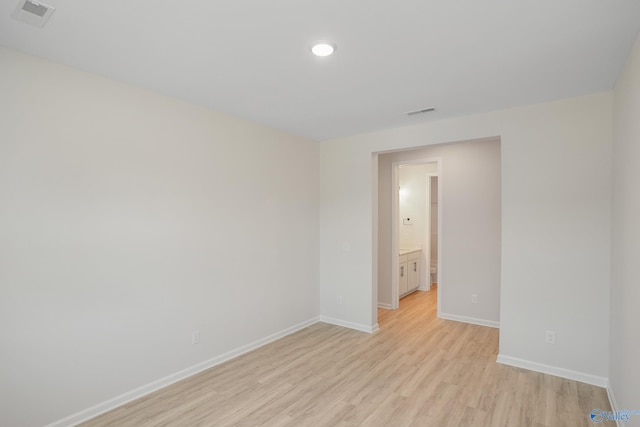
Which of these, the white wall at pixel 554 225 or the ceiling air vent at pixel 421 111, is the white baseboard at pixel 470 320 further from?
the ceiling air vent at pixel 421 111

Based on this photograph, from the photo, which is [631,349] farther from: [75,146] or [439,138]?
[75,146]

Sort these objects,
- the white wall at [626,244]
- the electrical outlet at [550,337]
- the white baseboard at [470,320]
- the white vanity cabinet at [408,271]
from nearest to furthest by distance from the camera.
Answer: the white wall at [626,244] → the electrical outlet at [550,337] → the white baseboard at [470,320] → the white vanity cabinet at [408,271]

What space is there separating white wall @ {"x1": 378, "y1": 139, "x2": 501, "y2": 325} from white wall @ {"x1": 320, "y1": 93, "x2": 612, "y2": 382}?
1.25m

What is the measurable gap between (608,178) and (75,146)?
429 cm

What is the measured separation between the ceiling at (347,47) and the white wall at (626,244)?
0.95 ft

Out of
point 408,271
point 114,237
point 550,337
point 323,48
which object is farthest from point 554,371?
point 114,237

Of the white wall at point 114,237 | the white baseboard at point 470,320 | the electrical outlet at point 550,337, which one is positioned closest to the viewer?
the white wall at point 114,237

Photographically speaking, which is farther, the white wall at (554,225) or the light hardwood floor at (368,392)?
the white wall at (554,225)

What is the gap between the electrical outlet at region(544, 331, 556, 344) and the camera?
3.15m

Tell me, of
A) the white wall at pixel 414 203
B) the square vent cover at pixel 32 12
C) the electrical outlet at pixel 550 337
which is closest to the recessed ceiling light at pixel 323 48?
the square vent cover at pixel 32 12

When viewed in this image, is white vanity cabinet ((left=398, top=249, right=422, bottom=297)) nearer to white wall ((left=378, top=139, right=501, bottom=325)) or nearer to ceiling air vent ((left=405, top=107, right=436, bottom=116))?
white wall ((left=378, top=139, right=501, bottom=325))

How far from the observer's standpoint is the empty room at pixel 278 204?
2.01m

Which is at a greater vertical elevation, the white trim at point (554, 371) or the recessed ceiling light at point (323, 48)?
the recessed ceiling light at point (323, 48)

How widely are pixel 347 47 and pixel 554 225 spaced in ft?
8.27
